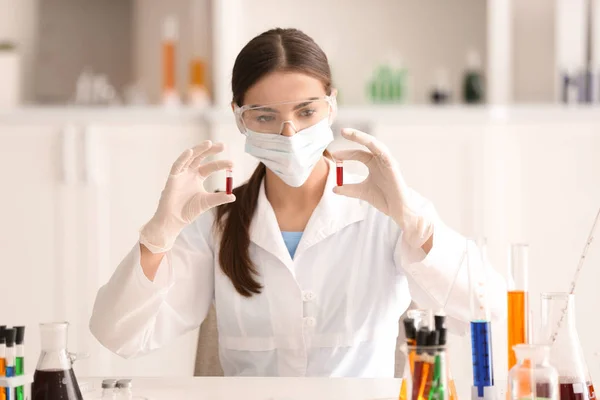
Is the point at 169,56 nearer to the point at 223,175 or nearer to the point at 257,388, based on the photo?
the point at 223,175

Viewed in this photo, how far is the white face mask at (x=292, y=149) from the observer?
172cm

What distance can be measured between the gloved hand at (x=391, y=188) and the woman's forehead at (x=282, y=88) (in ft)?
0.62

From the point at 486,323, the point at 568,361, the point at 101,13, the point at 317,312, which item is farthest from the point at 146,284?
the point at 101,13

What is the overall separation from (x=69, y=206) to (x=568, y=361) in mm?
2324

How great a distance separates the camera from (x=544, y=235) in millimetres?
3145

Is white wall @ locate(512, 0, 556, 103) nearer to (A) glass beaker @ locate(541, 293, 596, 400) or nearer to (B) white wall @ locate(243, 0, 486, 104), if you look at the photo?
(B) white wall @ locate(243, 0, 486, 104)

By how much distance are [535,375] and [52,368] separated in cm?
69

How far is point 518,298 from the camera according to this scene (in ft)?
4.06

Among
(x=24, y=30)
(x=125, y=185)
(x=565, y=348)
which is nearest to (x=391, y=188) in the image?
(x=565, y=348)

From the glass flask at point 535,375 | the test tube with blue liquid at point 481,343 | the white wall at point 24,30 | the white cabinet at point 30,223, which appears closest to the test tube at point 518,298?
the test tube with blue liquid at point 481,343

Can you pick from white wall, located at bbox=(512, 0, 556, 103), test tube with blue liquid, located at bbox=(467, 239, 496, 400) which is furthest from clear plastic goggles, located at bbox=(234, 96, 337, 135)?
white wall, located at bbox=(512, 0, 556, 103)

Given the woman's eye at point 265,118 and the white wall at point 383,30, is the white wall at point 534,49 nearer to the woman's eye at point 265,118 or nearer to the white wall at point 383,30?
the white wall at point 383,30

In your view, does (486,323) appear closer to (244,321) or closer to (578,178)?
(244,321)

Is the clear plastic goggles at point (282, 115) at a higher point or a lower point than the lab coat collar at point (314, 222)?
higher
